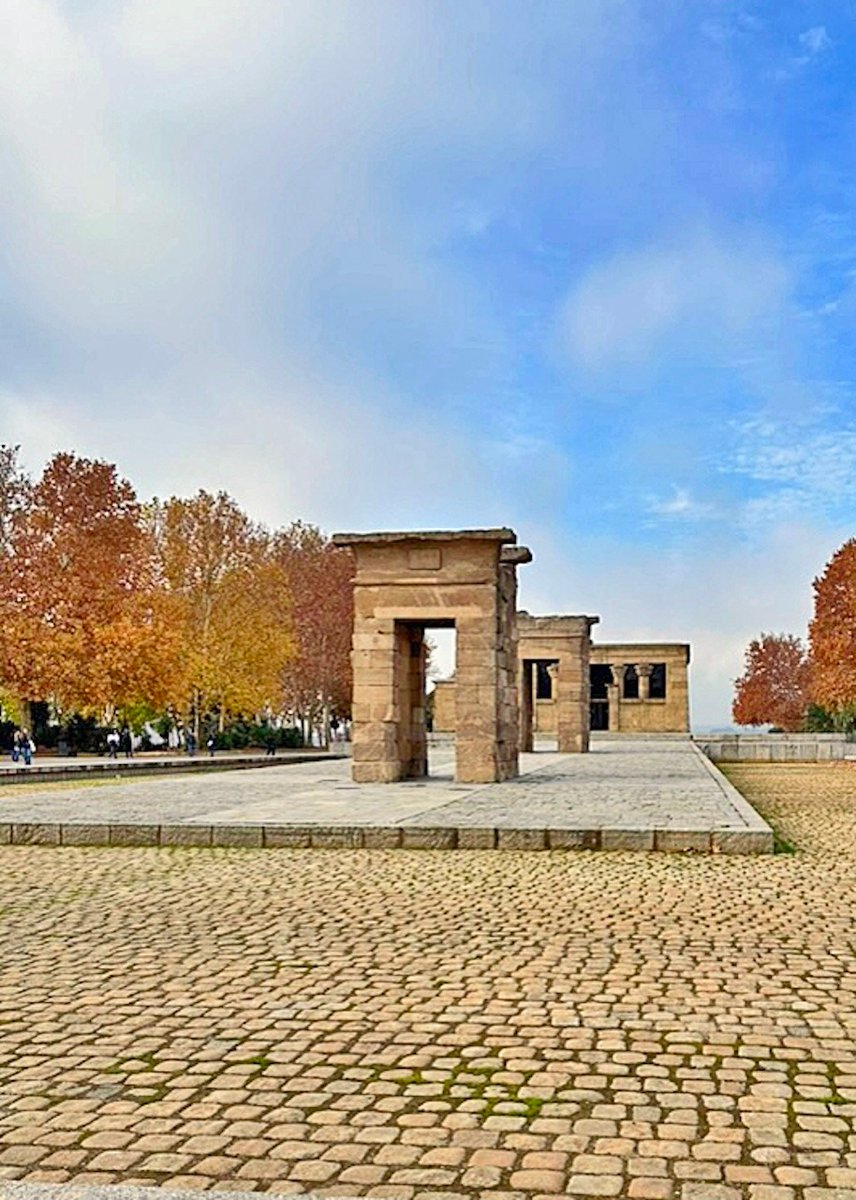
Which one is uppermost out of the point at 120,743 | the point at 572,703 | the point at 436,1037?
the point at 572,703

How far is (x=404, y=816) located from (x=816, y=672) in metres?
39.8

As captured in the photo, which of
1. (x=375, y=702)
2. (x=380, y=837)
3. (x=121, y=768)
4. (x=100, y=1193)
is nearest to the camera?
(x=100, y=1193)

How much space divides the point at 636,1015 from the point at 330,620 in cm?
4978

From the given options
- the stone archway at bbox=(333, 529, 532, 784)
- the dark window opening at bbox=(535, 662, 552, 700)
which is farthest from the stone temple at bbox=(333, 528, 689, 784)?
the dark window opening at bbox=(535, 662, 552, 700)

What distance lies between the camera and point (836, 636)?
46.2m

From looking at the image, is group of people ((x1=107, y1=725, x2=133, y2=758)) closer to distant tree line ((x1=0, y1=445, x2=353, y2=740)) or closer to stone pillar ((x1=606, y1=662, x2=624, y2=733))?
distant tree line ((x1=0, y1=445, x2=353, y2=740))

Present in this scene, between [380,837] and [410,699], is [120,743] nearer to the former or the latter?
[410,699]

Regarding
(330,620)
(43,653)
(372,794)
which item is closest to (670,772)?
(372,794)

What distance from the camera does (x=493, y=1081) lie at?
5.00 metres

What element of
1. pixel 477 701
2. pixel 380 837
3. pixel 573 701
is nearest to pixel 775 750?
pixel 573 701

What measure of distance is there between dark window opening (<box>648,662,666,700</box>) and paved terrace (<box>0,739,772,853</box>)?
40138mm

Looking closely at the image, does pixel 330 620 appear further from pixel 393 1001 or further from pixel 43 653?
pixel 393 1001

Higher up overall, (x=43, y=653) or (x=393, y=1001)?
(x=43, y=653)

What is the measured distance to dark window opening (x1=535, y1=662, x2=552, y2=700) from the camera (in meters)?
63.3
